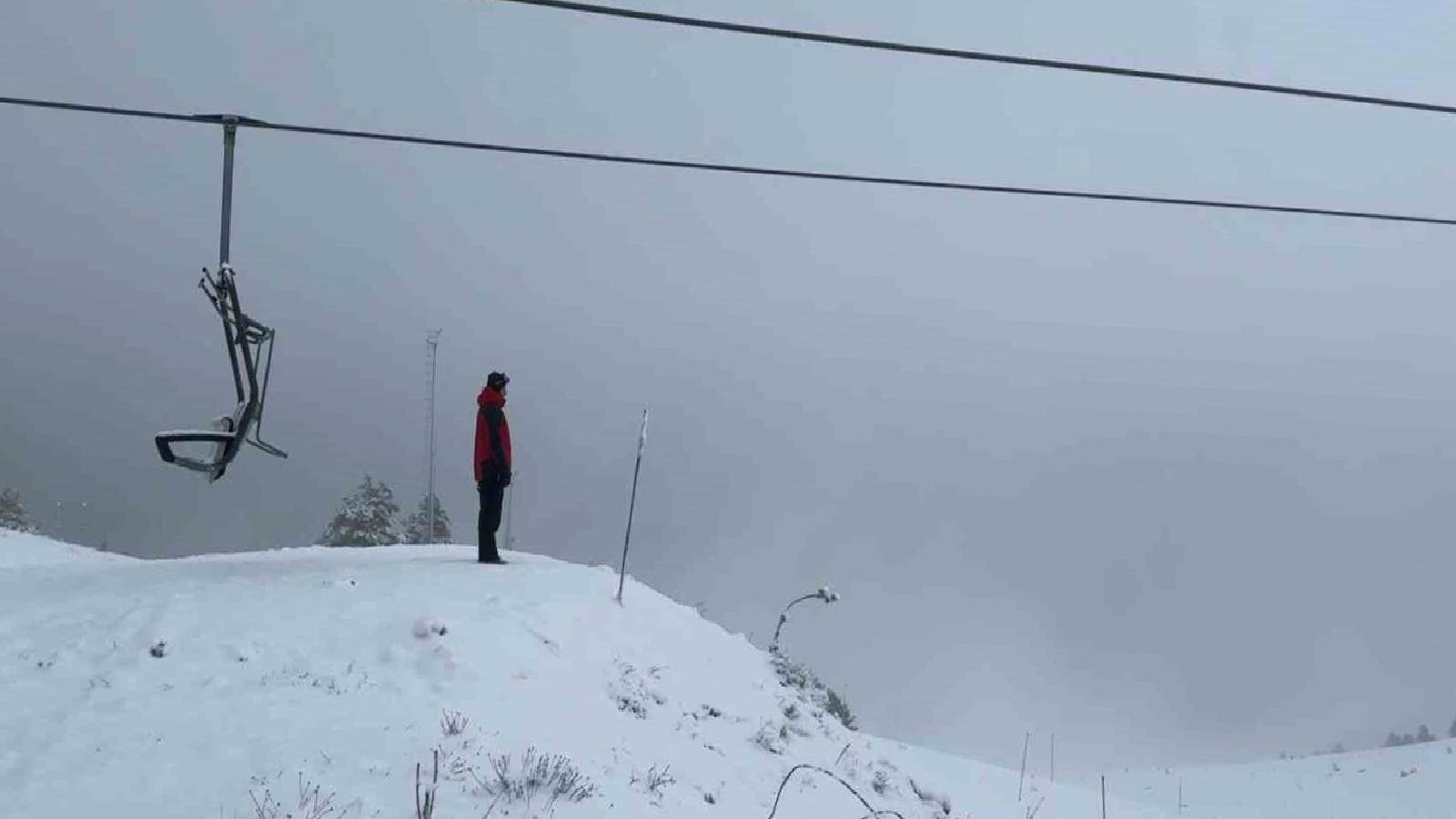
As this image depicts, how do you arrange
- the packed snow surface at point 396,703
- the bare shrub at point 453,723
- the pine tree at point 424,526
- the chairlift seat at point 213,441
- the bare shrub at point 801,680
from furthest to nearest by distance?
the pine tree at point 424,526 → the bare shrub at point 801,680 → the chairlift seat at point 213,441 → the bare shrub at point 453,723 → the packed snow surface at point 396,703

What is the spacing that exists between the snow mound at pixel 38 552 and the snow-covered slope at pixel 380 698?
2418mm

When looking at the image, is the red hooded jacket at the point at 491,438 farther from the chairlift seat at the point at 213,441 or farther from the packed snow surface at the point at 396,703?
the chairlift seat at the point at 213,441

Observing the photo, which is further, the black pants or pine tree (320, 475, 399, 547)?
pine tree (320, 475, 399, 547)

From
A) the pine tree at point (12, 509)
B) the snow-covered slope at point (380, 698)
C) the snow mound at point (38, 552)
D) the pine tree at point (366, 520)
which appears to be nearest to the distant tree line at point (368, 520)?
the pine tree at point (366, 520)

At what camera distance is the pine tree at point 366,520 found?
35.6 m

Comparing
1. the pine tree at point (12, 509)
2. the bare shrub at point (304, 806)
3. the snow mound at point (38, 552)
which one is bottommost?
the pine tree at point (12, 509)

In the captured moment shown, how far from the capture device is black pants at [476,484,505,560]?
41.6ft

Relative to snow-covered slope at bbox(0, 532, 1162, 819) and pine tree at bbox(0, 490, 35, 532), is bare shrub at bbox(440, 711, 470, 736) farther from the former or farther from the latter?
pine tree at bbox(0, 490, 35, 532)

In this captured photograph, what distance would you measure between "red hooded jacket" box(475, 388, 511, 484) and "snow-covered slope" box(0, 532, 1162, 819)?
1.18m

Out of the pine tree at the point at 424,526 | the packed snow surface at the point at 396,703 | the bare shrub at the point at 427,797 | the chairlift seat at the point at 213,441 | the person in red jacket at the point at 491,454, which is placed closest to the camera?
the bare shrub at the point at 427,797

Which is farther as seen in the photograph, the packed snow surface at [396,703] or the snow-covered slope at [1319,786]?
the snow-covered slope at [1319,786]

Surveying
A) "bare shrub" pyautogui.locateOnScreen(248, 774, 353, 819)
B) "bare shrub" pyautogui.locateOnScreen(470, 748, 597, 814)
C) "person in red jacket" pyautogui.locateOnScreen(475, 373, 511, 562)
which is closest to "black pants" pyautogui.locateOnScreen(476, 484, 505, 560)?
"person in red jacket" pyautogui.locateOnScreen(475, 373, 511, 562)

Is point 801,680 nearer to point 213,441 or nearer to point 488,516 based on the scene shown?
point 488,516

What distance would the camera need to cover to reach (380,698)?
7973mm
